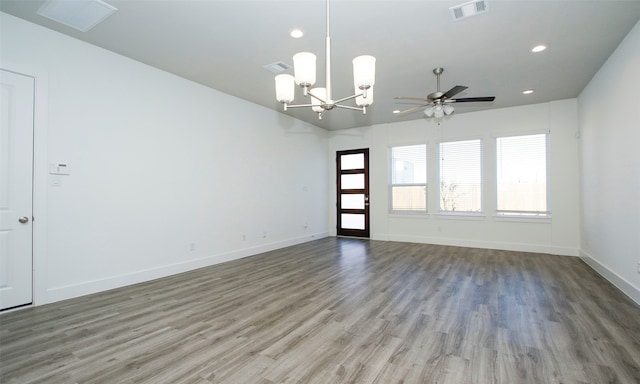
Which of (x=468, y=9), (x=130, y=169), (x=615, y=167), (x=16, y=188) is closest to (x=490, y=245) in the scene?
(x=615, y=167)

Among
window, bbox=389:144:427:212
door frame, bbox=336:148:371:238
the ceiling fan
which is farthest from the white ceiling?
door frame, bbox=336:148:371:238

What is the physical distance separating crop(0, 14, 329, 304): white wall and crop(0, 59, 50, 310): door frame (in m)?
0.01

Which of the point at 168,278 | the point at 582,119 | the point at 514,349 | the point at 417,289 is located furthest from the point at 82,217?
the point at 582,119

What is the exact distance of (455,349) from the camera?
2.30 metres

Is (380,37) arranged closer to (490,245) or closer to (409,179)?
(409,179)

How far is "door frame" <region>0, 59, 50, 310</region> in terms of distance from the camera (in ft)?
10.5

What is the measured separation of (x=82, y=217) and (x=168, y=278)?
4.43ft

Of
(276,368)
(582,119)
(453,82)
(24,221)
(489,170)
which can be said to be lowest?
(276,368)

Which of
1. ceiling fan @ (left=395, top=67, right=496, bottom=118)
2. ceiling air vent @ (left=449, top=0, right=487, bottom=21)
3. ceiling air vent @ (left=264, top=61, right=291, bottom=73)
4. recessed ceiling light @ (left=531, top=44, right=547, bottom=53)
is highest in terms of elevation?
recessed ceiling light @ (left=531, top=44, right=547, bottom=53)

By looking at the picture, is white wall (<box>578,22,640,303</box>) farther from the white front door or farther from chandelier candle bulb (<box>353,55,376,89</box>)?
the white front door

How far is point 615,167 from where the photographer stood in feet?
12.5

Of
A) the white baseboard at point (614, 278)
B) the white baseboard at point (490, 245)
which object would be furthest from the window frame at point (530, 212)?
the white baseboard at point (614, 278)

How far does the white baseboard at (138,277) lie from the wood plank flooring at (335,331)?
5.0 inches

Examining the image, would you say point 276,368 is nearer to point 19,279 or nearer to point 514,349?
point 514,349
